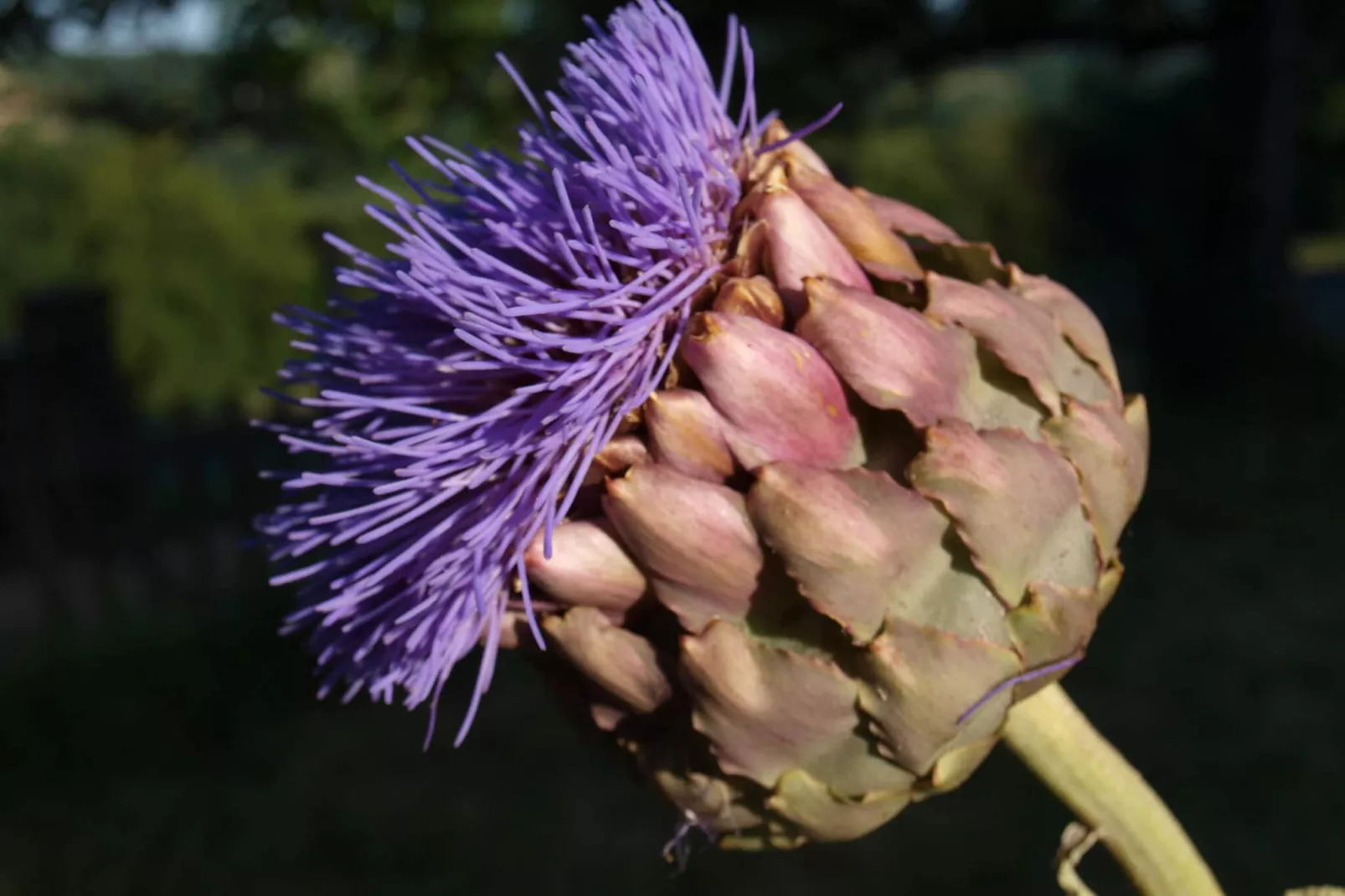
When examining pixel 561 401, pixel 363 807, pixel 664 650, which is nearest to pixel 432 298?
pixel 561 401

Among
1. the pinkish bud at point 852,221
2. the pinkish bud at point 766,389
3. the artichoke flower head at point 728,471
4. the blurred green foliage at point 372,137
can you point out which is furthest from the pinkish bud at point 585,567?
the blurred green foliage at point 372,137

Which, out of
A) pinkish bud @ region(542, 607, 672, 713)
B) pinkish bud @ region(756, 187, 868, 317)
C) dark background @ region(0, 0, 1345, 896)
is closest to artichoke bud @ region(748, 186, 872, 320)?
pinkish bud @ region(756, 187, 868, 317)

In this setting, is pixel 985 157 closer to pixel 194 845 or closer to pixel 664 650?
pixel 194 845

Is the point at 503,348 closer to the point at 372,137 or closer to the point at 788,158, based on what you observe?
the point at 788,158

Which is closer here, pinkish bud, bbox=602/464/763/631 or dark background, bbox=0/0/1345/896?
pinkish bud, bbox=602/464/763/631

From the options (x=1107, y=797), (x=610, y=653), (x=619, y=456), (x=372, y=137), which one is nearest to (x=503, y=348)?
(x=619, y=456)

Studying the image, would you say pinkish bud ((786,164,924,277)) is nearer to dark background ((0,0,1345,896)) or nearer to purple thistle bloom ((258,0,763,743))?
purple thistle bloom ((258,0,763,743))
